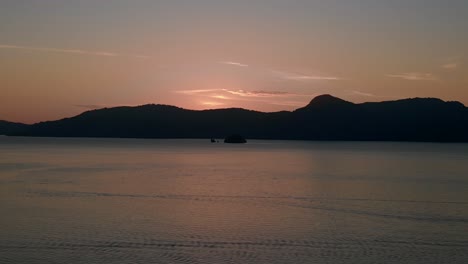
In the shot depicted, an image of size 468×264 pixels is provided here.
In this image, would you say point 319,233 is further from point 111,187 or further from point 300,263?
point 111,187

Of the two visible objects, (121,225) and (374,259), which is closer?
(374,259)

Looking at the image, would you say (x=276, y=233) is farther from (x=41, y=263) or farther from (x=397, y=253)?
(x=41, y=263)

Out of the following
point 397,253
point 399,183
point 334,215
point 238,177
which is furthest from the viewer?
point 238,177

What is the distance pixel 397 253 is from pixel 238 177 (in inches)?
1581

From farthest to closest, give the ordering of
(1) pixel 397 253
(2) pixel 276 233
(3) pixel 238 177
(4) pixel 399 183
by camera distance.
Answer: (3) pixel 238 177, (4) pixel 399 183, (2) pixel 276 233, (1) pixel 397 253

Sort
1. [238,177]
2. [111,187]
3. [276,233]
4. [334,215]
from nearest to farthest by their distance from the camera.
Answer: [276,233] < [334,215] < [111,187] < [238,177]

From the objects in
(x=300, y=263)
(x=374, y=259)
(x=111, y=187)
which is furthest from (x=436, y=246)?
(x=111, y=187)

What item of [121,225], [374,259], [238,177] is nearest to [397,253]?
[374,259]

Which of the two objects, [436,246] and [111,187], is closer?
[436,246]

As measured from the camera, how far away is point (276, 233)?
2730 cm

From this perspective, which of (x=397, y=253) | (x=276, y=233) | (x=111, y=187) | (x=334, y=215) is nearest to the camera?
(x=397, y=253)

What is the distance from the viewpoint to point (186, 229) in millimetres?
28359

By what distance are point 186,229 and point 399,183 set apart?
34.4 meters

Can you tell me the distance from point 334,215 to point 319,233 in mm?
6328
